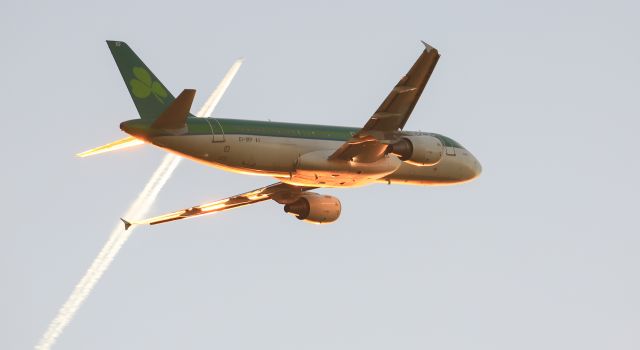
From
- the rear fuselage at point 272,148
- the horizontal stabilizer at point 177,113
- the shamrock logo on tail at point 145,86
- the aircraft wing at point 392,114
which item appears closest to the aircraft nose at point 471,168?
the rear fuselage at point 272,148

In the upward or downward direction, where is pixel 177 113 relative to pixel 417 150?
downward

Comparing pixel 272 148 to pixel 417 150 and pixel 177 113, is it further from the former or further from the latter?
pixel 417 150

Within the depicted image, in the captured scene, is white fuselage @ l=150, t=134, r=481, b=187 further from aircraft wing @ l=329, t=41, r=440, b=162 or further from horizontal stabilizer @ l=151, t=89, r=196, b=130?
aircraft wing @ l=329, t=41, r=440, b=162

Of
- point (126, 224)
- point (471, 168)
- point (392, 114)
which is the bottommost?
point (126, 224)

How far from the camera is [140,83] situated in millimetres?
74188

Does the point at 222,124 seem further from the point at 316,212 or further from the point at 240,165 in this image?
the point at 316,212

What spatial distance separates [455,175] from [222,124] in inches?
520

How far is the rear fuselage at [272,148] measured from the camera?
240 ft

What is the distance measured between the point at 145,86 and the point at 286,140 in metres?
6.35

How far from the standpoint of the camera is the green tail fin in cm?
7375

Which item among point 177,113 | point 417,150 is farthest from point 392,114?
point 177,113

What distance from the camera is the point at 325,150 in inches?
3017

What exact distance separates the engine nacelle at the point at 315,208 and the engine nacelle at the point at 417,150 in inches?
264

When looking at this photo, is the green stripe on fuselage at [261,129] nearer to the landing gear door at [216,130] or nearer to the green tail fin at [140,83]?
Result: the landing gear door at [216,130]
